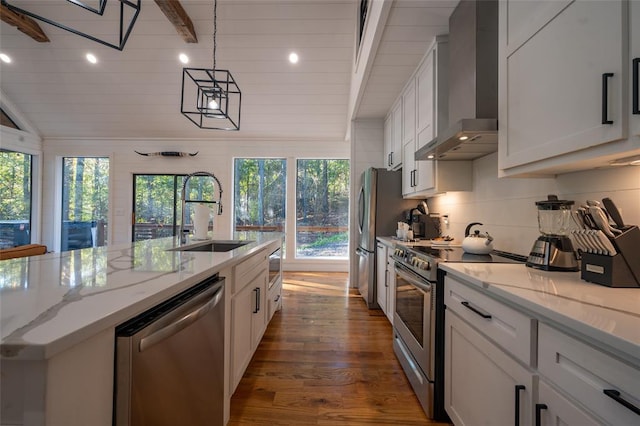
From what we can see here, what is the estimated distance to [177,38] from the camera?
391 cm

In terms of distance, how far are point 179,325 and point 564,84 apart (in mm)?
1641

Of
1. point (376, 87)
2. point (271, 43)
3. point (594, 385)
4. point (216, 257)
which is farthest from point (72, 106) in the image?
point (594, 385)

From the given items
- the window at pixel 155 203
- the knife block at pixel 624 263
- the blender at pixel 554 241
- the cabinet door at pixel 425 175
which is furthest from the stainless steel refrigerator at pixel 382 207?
the window at pixel 155 203

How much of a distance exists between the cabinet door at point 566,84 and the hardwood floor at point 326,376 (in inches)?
61.0

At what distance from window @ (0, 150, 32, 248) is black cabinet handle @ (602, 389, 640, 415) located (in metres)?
7.87

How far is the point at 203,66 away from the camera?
431 centimetres

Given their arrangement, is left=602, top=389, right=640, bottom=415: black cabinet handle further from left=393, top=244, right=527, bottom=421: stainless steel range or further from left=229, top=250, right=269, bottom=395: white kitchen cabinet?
left=229, top=250, right=269, bottom=395: white kitchen cabinet

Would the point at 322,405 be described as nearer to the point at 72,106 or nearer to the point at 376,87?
the point at 376,87

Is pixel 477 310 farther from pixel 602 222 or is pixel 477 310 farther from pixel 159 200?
pixel 159 200

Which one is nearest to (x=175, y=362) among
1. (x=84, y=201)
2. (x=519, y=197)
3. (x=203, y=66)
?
(x=519, y=197)

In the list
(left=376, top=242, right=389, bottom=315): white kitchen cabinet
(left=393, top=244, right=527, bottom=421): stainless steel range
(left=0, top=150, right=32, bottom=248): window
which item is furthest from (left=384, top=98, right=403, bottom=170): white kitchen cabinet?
(left=0, top=150, right=32, bottom=248): window

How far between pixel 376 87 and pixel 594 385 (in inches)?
124

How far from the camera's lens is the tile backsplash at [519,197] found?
121 centimetres

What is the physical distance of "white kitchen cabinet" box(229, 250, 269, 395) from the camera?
1.54m
